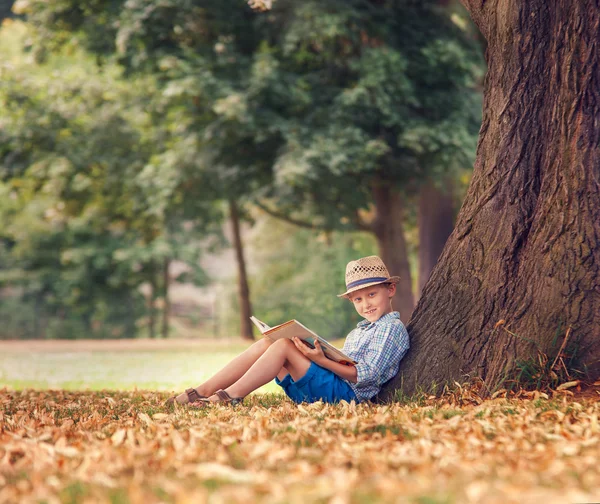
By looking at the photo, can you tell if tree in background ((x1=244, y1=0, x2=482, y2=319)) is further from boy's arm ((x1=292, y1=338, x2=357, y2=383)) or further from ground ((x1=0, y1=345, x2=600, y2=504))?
ground ((x1=0, y1=345, x2=600, y2=504))

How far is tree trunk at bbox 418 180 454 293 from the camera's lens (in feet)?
55.2

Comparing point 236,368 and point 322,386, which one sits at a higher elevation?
point 236,368

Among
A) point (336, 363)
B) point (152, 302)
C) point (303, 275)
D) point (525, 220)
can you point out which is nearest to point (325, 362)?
point (336, 363)

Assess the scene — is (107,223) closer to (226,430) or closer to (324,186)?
(324,186)

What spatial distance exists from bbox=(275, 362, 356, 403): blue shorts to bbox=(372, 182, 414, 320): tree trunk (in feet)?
36.5

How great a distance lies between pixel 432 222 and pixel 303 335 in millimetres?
11857

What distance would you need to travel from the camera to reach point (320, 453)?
3.38 meters

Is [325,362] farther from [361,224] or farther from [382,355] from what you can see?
[361,224]

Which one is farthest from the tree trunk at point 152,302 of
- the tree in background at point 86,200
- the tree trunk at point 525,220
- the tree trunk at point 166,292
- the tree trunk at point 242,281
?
the tree trunk at point 525,220

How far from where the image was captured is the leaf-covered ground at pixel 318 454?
2688 mm

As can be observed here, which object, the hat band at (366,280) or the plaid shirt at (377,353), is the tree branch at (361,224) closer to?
the hat band at (366,280)

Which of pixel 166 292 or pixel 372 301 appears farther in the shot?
pixel 166 292

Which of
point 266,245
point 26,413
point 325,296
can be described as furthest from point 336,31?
point 266,245

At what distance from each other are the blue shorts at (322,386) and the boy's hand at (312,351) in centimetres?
8
